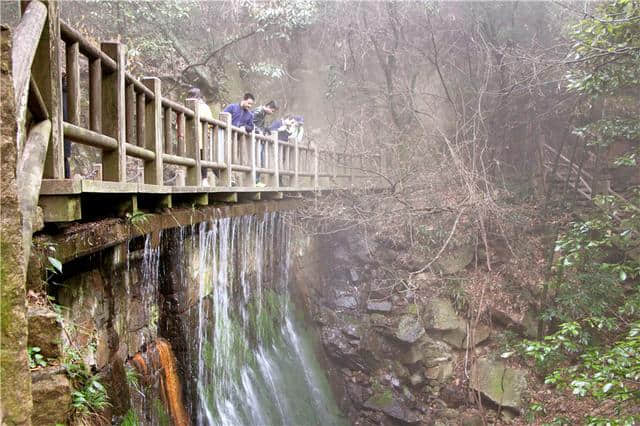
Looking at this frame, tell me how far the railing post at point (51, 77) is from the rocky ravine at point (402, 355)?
9.92m

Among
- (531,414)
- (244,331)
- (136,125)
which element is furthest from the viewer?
(531,414)

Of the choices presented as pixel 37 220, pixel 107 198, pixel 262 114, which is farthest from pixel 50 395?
pixel 262 114

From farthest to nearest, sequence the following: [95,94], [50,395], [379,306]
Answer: [379,306]
[95,94]
[50,395]

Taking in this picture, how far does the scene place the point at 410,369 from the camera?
39.2ft

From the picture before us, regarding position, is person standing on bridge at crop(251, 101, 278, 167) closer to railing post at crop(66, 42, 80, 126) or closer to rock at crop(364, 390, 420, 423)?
rock at crop(364, 390, 420, 423)

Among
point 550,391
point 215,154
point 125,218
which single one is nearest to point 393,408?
point 550,391

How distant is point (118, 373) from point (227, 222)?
4.37 m

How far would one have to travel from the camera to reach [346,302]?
44.2 ft

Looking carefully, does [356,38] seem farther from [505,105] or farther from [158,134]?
[158,134]

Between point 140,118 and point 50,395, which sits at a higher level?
point 140,118

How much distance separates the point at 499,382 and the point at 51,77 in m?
11.0

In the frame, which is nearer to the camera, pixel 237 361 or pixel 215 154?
pixel 215 154

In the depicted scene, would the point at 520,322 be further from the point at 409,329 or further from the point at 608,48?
the point at 608,48

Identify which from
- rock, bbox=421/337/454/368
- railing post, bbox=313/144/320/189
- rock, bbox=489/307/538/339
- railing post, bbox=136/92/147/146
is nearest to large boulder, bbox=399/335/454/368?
rock, bbox=421/337/454/368
